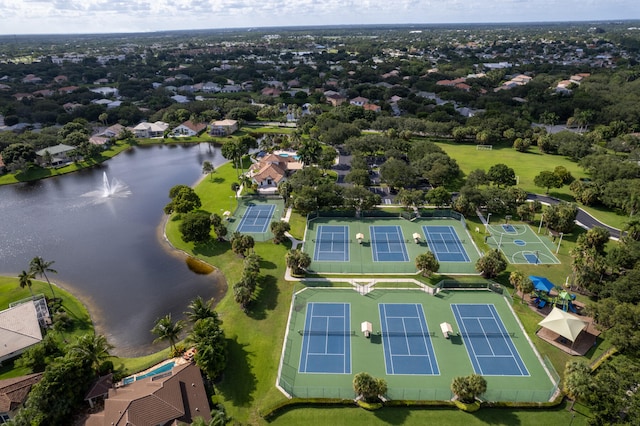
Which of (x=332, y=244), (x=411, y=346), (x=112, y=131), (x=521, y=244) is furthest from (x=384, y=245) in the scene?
(x=112, y=131)

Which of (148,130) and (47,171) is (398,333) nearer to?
(47,171)

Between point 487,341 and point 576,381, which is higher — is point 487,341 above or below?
below

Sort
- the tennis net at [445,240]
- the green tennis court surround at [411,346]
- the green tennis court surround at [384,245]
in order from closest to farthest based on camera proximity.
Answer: the green tennis court surround at [411,346], the green tennis court surround at [384,245], the tennis net at [445,240]

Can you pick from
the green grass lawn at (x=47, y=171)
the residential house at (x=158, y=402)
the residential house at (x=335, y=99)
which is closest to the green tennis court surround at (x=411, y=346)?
the residential house at (x=158, y=402)

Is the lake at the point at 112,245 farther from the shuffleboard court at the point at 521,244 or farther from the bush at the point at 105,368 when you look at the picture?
the shuffleboard court at the point at 521,244

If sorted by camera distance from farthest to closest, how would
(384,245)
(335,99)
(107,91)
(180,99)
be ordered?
1. (107,91)
2. (180,99)
3. (335,99)
4. (384,245)

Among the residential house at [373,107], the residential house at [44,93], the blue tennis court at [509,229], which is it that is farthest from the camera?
the residential house at [44,93]

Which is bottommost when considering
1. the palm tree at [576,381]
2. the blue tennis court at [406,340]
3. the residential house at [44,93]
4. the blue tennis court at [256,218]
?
the blue tennis court at [256,218]
